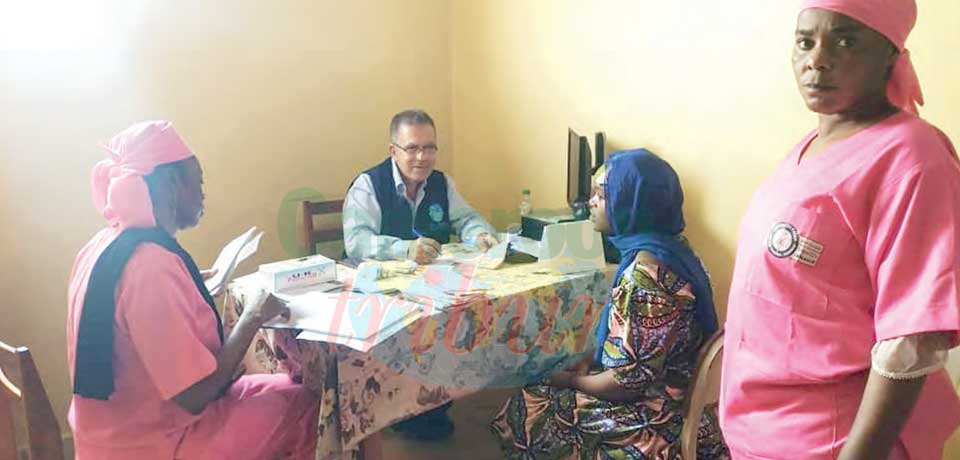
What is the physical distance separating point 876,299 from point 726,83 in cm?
133

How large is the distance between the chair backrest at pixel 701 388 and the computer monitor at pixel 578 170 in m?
0.93

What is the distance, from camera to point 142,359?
138cm

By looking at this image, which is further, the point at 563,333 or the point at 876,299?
the point at 563,333

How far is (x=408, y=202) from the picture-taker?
249 centimetres

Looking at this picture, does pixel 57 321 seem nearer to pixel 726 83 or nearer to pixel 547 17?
pixel 547 17

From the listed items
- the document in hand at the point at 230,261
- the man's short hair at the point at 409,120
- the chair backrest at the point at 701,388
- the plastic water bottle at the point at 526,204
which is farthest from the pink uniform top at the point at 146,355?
the plastic water bottle at the point at 526,204

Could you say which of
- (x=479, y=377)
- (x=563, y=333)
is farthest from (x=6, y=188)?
(x=563, y=333)

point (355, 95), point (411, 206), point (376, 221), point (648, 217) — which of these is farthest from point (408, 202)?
point (648, 217)

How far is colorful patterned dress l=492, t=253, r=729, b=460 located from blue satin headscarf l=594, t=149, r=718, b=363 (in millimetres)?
33

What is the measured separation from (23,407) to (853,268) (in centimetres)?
136

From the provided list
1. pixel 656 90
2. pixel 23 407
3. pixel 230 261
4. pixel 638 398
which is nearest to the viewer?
pixel 23 407

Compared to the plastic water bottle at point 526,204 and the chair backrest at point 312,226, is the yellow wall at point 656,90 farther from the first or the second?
the chair backrest at point 312,226

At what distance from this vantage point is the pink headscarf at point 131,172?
141 cm

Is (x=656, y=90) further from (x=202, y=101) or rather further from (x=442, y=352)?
(x=202, y=101)
